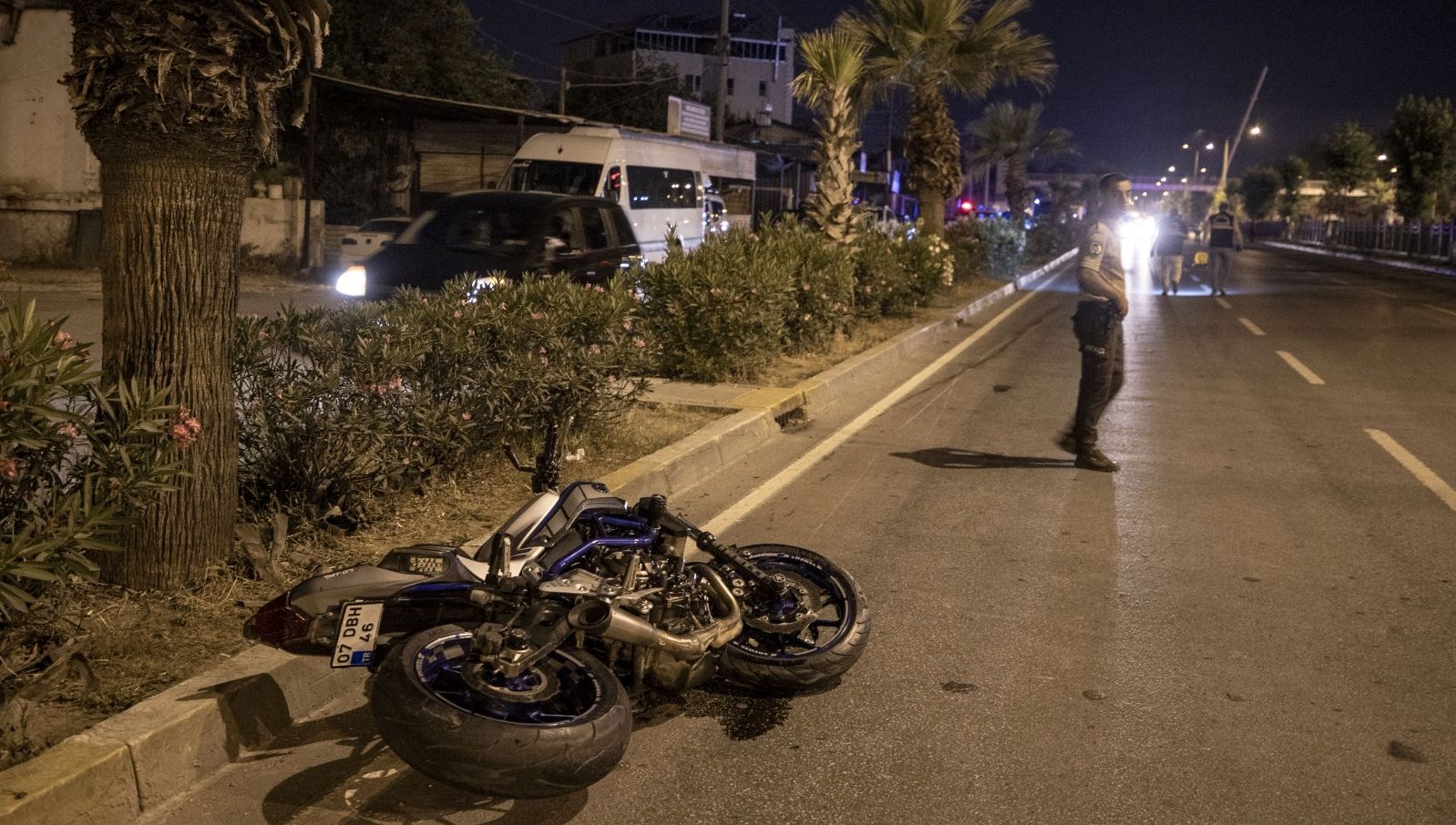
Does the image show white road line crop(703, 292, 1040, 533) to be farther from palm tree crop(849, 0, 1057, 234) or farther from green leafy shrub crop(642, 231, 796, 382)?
palm tree crop(849, 0, 1057, 234)

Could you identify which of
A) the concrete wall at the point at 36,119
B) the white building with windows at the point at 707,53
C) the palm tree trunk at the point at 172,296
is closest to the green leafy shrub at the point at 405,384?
the palm tree trunk at the point at 172,296

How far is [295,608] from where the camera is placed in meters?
3.92

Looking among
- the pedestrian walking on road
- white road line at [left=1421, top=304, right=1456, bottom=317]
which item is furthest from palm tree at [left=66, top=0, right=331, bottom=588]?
the pedestrian walking on road

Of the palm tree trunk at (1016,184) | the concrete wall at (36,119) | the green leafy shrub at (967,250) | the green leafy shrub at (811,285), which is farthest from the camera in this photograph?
the palm tree trunk at (1016,184)

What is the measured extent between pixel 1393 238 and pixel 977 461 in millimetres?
57279

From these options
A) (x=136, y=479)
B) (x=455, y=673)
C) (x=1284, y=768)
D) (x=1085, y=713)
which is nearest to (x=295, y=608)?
(x=455, y=673)

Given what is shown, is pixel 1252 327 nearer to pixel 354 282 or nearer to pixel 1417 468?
pixel 1417 468

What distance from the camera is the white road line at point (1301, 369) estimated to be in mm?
13906

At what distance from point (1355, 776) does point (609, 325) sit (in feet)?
16.7

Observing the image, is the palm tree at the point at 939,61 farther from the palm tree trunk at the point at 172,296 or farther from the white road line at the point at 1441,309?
the palm tree trunk at the point at 172,296

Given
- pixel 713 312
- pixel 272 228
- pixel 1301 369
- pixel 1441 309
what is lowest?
pixel 1301 369

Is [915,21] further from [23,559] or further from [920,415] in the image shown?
[23,559]

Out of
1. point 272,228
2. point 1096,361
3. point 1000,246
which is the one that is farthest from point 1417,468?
point 1000,246

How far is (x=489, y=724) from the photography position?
361 centimetres
